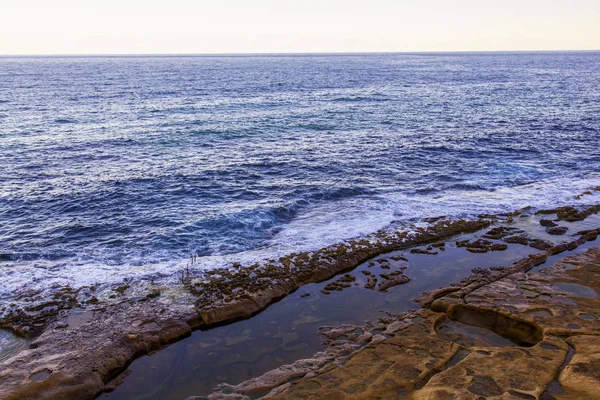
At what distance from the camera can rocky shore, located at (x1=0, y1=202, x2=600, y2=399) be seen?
1326 centimetres

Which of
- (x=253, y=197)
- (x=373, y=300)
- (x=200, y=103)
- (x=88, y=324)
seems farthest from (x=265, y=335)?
(x=200, y=103)

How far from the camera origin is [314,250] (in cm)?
2314

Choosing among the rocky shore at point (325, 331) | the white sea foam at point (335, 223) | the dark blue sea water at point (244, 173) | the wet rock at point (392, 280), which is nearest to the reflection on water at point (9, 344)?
the rocky shore at point (325, 331)

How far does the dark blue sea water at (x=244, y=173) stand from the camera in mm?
24328

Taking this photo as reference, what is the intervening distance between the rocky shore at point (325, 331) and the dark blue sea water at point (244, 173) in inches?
100

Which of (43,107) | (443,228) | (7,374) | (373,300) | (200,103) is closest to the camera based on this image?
(7,374)

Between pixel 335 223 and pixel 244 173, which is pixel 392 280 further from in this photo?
pixel 244 173

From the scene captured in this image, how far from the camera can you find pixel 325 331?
54.5 feet

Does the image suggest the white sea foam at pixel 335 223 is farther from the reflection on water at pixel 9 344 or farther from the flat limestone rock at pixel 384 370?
the flat limestone rock at pixel 384 370

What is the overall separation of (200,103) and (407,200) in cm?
4734

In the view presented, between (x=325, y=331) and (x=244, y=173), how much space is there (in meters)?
21.2

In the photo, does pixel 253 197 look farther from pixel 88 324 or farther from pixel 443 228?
pixel 88 324

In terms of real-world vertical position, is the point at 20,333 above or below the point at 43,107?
below

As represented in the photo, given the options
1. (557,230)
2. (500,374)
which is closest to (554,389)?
(500,374)
